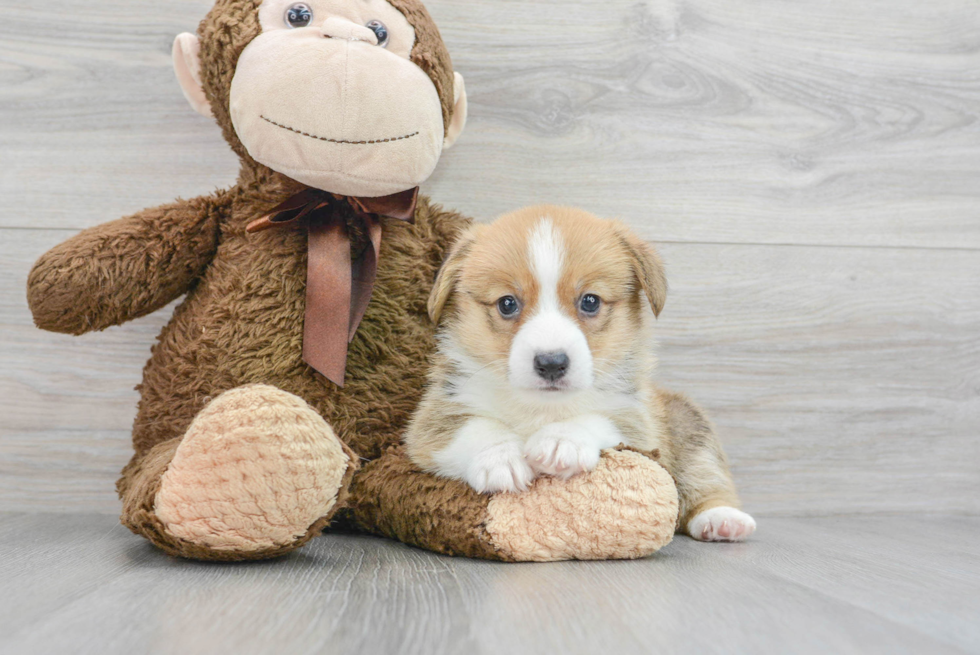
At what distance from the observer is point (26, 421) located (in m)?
2.01

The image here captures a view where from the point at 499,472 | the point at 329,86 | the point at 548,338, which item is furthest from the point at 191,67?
the point at 499,472

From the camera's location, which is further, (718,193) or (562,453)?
(718,193)

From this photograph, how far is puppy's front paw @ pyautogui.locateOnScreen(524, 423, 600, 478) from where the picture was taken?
141cm

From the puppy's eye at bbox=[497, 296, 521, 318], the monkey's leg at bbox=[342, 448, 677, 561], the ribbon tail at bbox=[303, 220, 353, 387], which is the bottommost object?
the monkey's leg at bbox=[342, 448, 677, 561]

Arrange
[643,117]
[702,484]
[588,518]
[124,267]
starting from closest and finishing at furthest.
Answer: [588,518]
[124,267]
[702,484]
[643,117]

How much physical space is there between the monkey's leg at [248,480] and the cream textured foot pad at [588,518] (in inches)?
13.2

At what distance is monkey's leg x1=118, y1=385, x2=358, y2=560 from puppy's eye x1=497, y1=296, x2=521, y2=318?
0.44 m

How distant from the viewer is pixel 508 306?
5.07ft

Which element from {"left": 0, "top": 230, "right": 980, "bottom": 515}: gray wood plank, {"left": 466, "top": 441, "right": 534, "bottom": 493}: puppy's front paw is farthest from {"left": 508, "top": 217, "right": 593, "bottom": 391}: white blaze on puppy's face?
{"left": 0, "top": 230, "right": 980, "bottom": 515}: gray wood plank

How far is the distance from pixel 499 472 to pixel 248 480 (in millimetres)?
457

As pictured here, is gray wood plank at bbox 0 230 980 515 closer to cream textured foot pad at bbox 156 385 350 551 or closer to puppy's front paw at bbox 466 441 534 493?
puppy's front paw at bbox 466 441 534 493

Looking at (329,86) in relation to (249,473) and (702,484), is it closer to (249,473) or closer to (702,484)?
(249,473)

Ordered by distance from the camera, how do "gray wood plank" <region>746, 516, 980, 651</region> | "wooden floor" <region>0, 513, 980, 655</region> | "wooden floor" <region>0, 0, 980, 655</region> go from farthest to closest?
"wooden floor" <region>0, 0, 980, 655</region>
"gray wood plank" <region>746, 516, 980, 651</region>
"wooden floor" <region>0, 513, 980, 655</region>

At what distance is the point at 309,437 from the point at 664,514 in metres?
0.66
